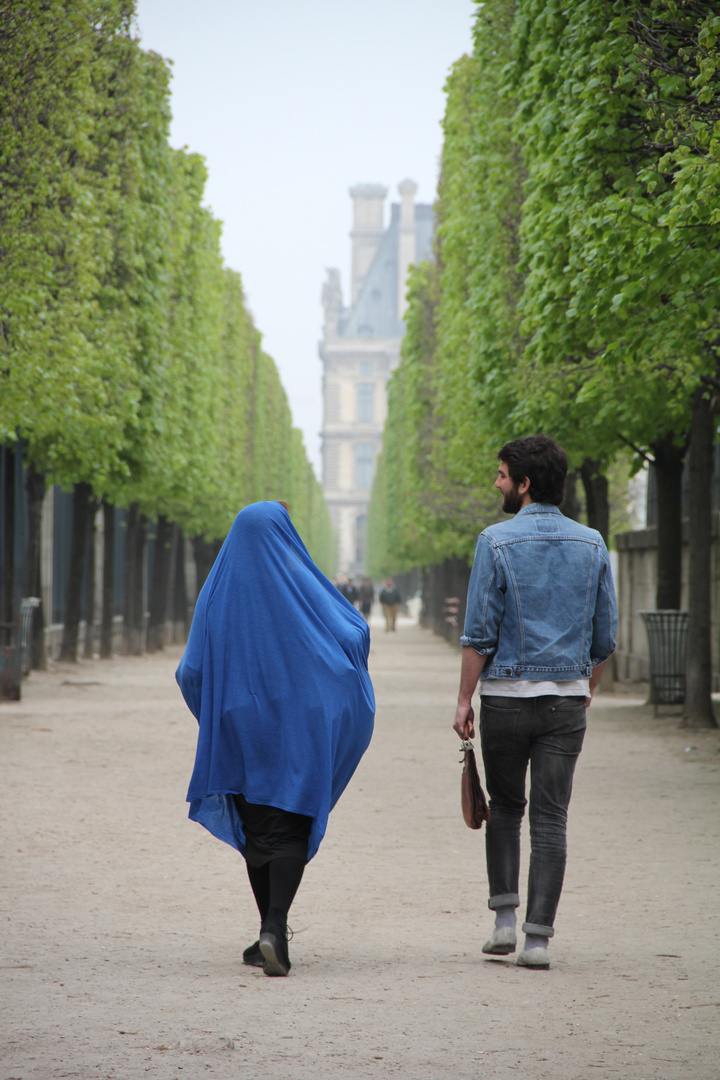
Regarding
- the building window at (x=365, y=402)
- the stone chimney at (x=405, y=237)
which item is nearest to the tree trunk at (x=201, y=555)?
the building window at (x=365, y=402)

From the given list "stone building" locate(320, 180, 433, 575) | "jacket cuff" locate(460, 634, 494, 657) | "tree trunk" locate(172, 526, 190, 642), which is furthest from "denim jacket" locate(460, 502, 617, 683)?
"stone building" locate(320, 180, 433, 575)

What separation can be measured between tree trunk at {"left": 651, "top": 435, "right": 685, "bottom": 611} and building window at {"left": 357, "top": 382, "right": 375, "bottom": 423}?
108 meters

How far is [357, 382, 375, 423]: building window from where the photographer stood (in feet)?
403

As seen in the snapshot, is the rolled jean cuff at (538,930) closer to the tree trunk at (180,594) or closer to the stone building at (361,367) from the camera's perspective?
the tree trunk at (180,594)

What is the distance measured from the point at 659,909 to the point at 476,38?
1234cm

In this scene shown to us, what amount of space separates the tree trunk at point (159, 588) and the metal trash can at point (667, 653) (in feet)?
45.6

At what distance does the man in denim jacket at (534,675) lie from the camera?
178 inches

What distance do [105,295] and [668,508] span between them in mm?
7438

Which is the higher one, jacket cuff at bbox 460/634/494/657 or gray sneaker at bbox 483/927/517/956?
jacket cuff at bbox 460/634/494/657

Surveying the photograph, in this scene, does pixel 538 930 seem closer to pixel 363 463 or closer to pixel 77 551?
pixel 77 551

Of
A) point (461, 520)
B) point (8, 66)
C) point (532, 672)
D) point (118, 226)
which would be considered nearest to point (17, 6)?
point (8, 66)

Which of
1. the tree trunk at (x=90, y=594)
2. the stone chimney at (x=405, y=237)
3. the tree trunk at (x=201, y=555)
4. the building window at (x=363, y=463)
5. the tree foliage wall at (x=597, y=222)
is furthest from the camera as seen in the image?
the stone chimney at (x=405, y=237)

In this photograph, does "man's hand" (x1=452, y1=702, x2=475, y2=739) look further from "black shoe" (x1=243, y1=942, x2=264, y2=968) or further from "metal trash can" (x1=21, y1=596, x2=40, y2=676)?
"metal trash can" (x1=21, y1=596, x2=40, y2=676)

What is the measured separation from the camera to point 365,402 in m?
123
